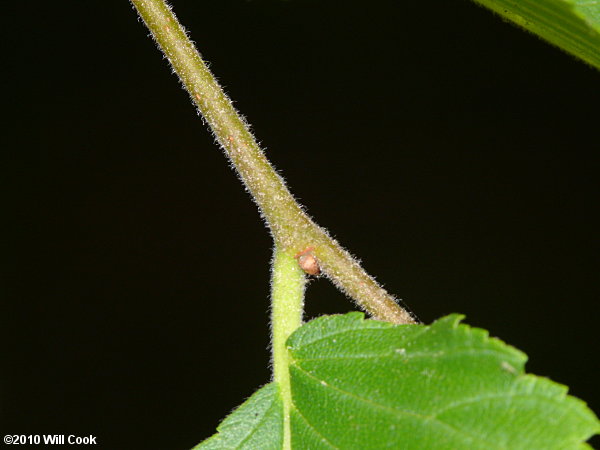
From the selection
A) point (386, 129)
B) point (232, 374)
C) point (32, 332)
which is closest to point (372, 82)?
point (386, 129)

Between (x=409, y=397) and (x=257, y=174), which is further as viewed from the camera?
(x=257, y=174)

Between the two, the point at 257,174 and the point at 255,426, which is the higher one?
the point at 257,174

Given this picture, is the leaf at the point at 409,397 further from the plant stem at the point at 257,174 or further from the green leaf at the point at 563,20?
the green leaf at the point at 563,20

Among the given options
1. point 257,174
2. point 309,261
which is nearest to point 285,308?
point 309,261

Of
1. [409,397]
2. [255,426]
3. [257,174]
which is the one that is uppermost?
[257,174]

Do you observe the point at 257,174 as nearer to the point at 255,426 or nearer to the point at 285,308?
the point at 285,308

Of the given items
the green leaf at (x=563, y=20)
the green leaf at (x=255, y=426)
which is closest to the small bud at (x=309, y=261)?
the green leaf at (x=255, y=426)

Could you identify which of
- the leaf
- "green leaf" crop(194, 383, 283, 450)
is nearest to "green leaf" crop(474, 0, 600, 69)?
the leaf
